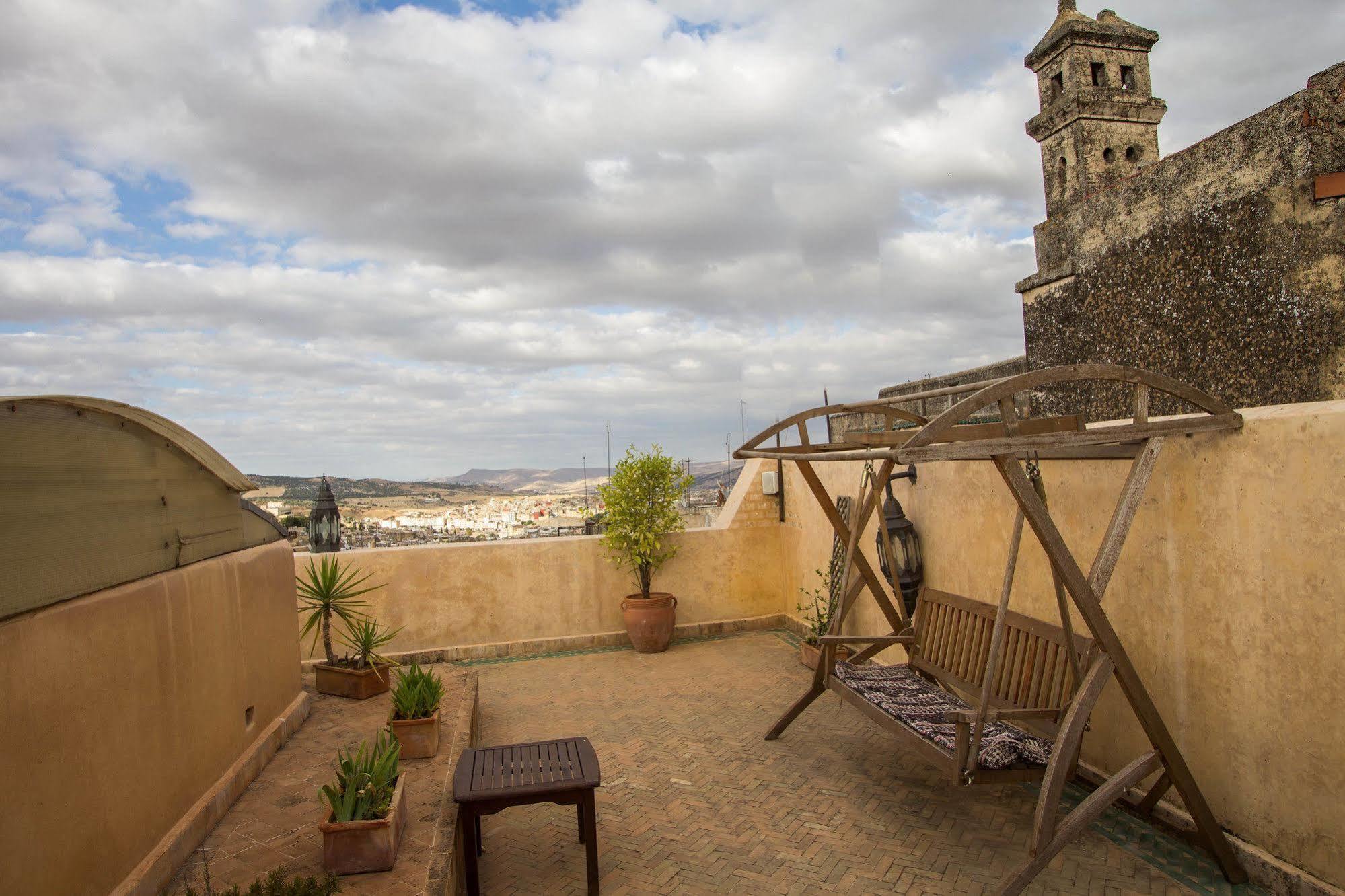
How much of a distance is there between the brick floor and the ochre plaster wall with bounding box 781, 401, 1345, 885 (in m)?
3.64

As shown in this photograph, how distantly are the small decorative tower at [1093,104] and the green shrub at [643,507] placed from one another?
6.17m

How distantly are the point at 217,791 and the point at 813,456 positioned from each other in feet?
12.6

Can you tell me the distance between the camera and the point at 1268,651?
348 centimetres

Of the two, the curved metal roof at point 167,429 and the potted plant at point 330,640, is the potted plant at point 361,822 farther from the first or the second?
the potted plant at point 330,640

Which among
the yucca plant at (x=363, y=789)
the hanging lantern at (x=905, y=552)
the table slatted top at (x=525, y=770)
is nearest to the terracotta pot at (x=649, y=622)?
the hanging lantern at (x=905, y=552)

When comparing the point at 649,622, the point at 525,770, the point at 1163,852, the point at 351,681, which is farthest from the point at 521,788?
the point at 649,622

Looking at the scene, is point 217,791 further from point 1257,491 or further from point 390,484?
point 390,484

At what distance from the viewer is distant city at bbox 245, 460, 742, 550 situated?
345 inches

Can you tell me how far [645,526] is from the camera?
27.3ft

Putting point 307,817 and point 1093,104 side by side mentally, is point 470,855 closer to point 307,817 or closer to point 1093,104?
point 307,817

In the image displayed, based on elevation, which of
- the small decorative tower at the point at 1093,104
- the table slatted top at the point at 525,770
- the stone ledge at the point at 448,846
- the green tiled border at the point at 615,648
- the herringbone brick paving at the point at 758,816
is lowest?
the herringbone brick paving at the point at 758,816

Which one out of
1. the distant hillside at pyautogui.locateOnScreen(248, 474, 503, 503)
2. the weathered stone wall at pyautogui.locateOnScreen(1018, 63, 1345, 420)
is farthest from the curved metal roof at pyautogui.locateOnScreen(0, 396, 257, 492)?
the distant hillside at pyautogui.locateOnScreen(248, 474, 503, 503)

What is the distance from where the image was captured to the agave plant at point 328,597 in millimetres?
6449

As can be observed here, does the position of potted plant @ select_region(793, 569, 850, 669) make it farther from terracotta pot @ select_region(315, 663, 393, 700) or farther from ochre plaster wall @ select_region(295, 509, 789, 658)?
terracotta pot @ select_region(315, 663, 393, 700)
